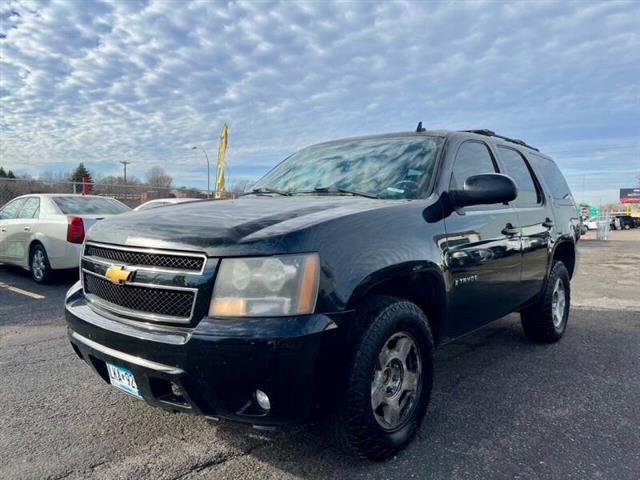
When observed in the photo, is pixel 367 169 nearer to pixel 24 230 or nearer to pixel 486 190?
pixel 486 190

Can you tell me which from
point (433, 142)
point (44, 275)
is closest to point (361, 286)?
point (433, 142)

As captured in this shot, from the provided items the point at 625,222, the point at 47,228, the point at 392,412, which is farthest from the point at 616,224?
the point at 392,412

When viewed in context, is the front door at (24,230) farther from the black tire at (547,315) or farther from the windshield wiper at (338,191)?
the black tire at (547,315)

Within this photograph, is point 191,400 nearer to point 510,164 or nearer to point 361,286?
point 361,286

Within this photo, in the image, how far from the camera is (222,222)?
91.4 inches

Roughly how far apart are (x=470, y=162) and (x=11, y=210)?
8.32 m

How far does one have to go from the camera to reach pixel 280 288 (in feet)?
6.67

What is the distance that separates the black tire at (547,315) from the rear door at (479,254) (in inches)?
30.7

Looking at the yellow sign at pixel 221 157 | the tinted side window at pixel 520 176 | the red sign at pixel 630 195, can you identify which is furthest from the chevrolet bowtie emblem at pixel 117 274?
the red sign at pixel 630 195

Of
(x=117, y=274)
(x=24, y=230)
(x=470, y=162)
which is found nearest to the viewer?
(x=117, y=274)

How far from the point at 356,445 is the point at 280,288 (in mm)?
864

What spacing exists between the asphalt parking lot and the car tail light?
274cm

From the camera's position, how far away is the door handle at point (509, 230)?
354 centimetres

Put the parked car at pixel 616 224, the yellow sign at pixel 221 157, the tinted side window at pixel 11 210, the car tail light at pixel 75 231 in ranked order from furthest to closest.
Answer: the parked car at pixel 616 224 → the yellow sign at pixel 221 157 → the tinted side window at pixel 11 210 → the car tail light at pixel 75 231
